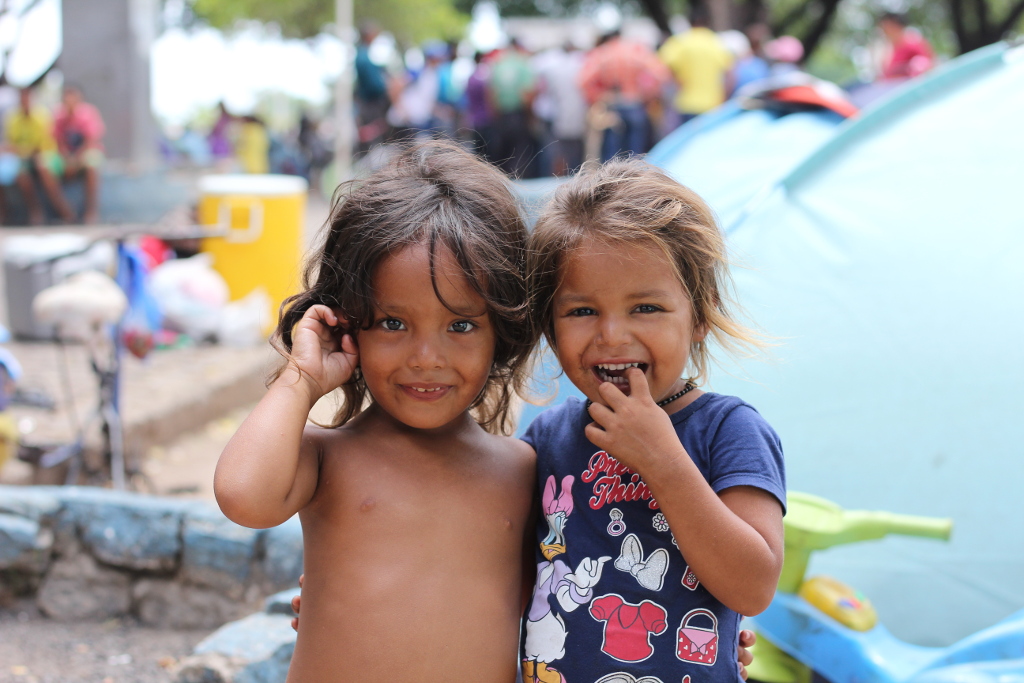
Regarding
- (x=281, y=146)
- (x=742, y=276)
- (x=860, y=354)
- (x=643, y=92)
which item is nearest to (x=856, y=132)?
(x=742, y=276)

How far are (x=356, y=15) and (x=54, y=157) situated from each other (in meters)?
15.8

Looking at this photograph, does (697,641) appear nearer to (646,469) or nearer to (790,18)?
(646,469)

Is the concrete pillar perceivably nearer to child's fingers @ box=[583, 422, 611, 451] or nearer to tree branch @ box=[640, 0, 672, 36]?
tree branch @ box=[640, 0, 672, 36]

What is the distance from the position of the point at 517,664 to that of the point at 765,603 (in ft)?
1.36

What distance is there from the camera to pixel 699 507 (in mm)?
1125

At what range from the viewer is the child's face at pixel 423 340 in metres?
1.30

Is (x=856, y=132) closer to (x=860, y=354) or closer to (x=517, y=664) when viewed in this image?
(x=860, y=354)

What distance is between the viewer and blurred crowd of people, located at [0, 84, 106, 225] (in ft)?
32.3

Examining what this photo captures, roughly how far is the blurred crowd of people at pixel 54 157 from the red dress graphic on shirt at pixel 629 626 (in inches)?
395

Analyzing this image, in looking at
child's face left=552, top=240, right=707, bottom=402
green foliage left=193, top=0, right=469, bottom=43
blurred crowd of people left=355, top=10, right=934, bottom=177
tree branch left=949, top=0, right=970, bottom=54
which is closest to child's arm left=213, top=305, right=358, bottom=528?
child's face left=552, top=240, right=707, bottom=402

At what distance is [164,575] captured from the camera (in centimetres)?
278

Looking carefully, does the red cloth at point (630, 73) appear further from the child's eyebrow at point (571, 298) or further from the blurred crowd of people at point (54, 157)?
the child's eyebrow at point (571, 298)

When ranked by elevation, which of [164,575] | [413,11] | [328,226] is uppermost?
[413,11]

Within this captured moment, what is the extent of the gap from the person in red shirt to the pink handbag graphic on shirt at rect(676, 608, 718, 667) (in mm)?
6754
